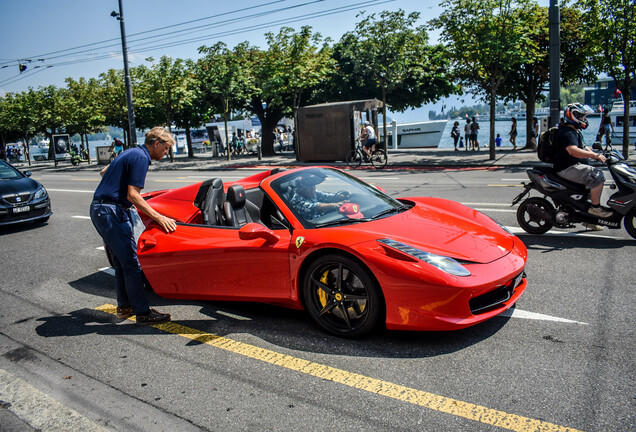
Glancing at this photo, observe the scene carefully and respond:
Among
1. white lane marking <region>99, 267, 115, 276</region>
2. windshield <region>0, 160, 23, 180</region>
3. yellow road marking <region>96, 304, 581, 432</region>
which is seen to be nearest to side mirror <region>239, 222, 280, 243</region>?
yellow road marking <region>96, 304, 581, 432</region>

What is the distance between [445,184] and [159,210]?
9.50 meters

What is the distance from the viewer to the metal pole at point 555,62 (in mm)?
13984

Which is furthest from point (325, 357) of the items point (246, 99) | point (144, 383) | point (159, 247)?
point (246, 99)

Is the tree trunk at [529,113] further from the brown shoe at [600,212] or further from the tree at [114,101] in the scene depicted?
the tree at [114,101]

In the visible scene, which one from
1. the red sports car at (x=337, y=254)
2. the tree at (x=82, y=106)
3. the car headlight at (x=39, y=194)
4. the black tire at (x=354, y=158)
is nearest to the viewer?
the red sports car at (x=337, y=254)

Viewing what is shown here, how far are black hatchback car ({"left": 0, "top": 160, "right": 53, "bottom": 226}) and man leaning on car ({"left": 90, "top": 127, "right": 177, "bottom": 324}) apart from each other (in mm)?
6446

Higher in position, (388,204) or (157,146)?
(157,146)

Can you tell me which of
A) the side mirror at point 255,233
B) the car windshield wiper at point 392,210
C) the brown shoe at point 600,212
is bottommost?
the brown shoe at point 600,212

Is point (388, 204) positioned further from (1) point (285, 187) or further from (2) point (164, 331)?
(2) point (164, 331)

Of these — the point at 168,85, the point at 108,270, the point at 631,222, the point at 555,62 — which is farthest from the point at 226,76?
the point at 631,222

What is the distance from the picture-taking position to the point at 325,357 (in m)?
3.49

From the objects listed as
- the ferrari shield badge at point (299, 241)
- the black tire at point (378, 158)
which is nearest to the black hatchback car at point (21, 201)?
the ferrari shield badge at point (299, 241)

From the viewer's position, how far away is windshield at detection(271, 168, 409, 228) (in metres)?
4.11

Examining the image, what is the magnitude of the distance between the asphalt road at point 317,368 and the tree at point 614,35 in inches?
564
